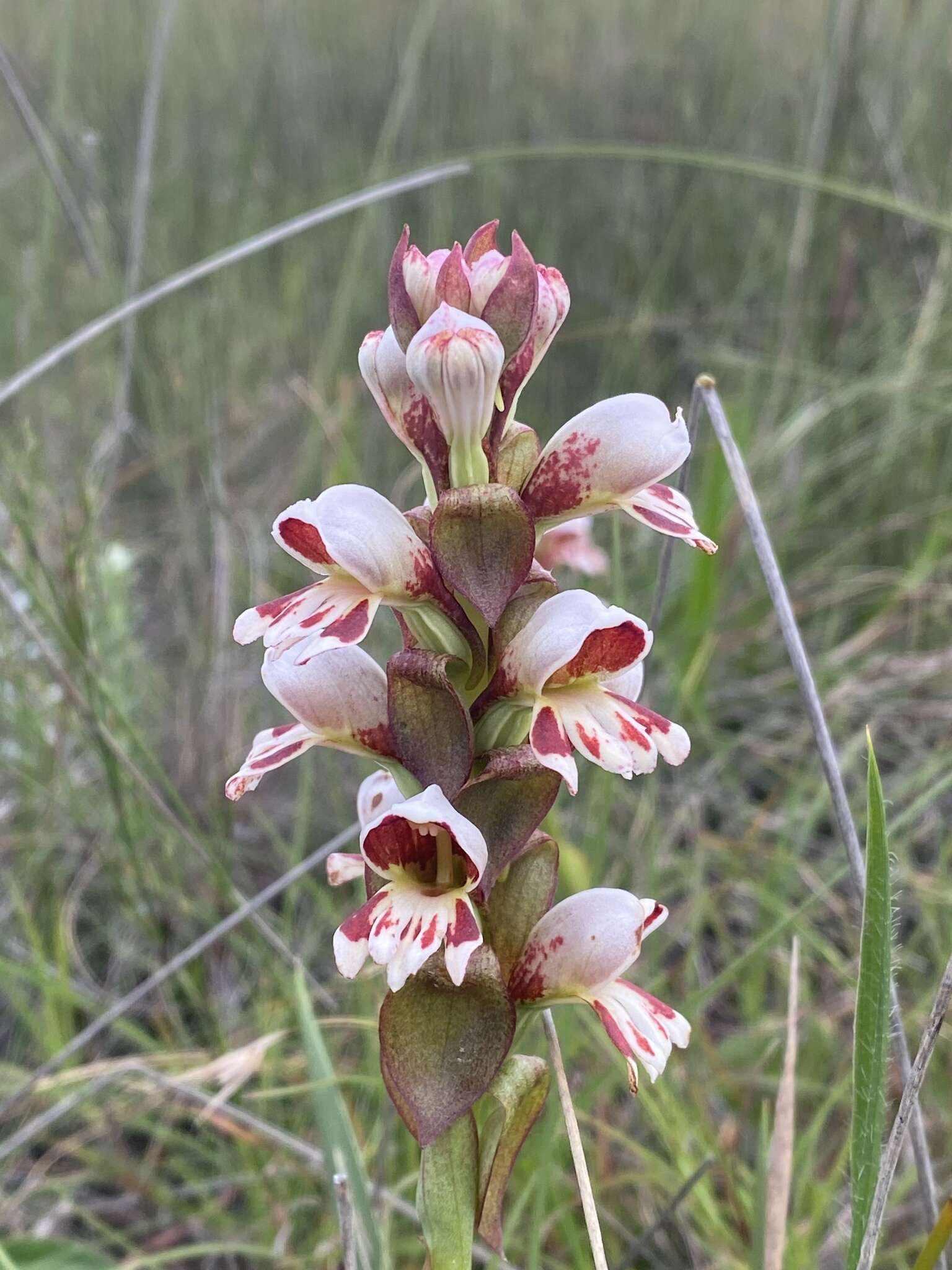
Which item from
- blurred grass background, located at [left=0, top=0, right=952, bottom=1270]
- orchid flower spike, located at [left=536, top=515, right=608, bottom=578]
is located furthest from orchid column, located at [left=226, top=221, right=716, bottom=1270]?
orchid flower spike, located at [left=536, top=515, right=608, bottom=578]

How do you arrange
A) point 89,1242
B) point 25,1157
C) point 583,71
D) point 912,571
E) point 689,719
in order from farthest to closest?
point 583,71 < point 912,571 < point 689,719 < point 25,1157 < point 89,1242

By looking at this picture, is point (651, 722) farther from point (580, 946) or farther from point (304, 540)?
point (304, 540)

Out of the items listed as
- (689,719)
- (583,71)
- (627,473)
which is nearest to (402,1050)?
(627,473)

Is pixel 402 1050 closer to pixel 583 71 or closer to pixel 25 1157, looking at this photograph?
pixel 25 1157

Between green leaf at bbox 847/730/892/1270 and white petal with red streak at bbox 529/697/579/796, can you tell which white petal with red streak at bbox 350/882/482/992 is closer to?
white petal with red streak at bbox 529/697/579/796

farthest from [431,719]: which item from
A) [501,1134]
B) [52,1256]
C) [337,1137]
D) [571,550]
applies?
[571,550]

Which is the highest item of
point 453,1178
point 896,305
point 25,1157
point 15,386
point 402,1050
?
point 15,386
